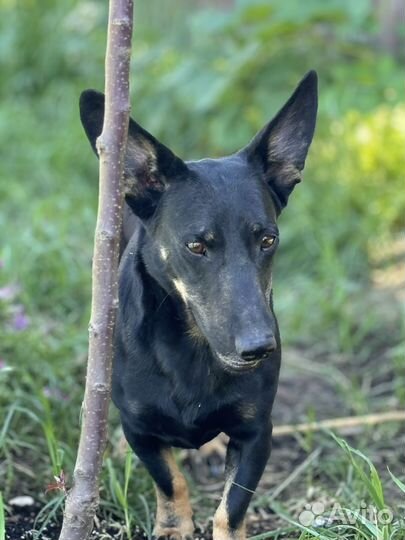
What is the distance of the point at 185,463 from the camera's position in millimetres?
4324

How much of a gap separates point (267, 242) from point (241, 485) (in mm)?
766

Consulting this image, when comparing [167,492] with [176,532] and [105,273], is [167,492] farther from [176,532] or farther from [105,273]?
[105,273]

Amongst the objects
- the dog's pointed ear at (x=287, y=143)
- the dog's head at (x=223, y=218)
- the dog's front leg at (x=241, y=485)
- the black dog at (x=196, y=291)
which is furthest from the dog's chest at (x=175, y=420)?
the dog's pointed ear at (x=287, y=143)

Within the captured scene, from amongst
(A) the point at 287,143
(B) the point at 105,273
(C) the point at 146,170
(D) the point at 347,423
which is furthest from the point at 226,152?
(B) the point at 105,273

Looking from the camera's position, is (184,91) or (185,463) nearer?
(185,463)

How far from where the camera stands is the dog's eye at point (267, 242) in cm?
309

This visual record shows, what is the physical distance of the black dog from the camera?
305 centimetres

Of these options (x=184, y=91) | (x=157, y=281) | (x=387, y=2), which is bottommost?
(x=157, y=281)

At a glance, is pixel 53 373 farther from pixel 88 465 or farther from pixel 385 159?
pixel 385 159

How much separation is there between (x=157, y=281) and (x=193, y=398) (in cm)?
38

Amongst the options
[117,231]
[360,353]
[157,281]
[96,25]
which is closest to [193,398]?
[157,281]

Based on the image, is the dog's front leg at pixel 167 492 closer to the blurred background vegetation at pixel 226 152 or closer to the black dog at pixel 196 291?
the black dog at pixel 196 291

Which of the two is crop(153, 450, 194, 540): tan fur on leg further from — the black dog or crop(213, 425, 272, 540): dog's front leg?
crop(213, 425, 272, 540): dog's front leg

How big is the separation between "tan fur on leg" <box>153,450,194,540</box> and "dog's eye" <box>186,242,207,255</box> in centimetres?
75
